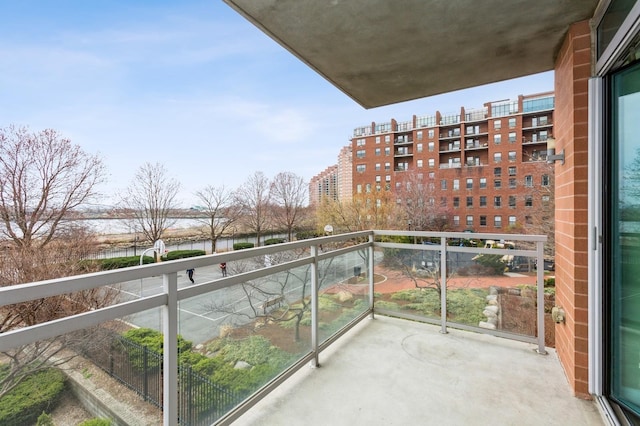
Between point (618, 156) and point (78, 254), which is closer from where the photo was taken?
point (618, 156)

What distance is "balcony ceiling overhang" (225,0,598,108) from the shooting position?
195 centimetres

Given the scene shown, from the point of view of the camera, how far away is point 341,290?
325 centimetres

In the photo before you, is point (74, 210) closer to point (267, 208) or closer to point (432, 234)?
point (432, 234)

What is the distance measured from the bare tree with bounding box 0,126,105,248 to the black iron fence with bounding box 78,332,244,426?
31.6ft

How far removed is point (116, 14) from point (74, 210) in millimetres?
9924

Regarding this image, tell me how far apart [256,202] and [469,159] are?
25181mm

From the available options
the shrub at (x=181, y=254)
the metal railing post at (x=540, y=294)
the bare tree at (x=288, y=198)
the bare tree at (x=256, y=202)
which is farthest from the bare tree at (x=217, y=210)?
the metal railing post at (x=540, y=294)

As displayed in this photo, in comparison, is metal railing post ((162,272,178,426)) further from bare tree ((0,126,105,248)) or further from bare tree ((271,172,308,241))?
bare tree ((271,172,308,241))

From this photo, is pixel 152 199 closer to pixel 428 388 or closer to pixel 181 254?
pixel 181 254

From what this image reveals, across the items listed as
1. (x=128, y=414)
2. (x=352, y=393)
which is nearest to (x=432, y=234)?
(x=352, y=393)

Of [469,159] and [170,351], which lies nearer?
[170,351]

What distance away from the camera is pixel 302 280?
2.57 m

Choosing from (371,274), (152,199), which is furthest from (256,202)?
(371,274)

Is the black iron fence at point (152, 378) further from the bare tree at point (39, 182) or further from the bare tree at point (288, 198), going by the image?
the bare tree at point (288, 198)
